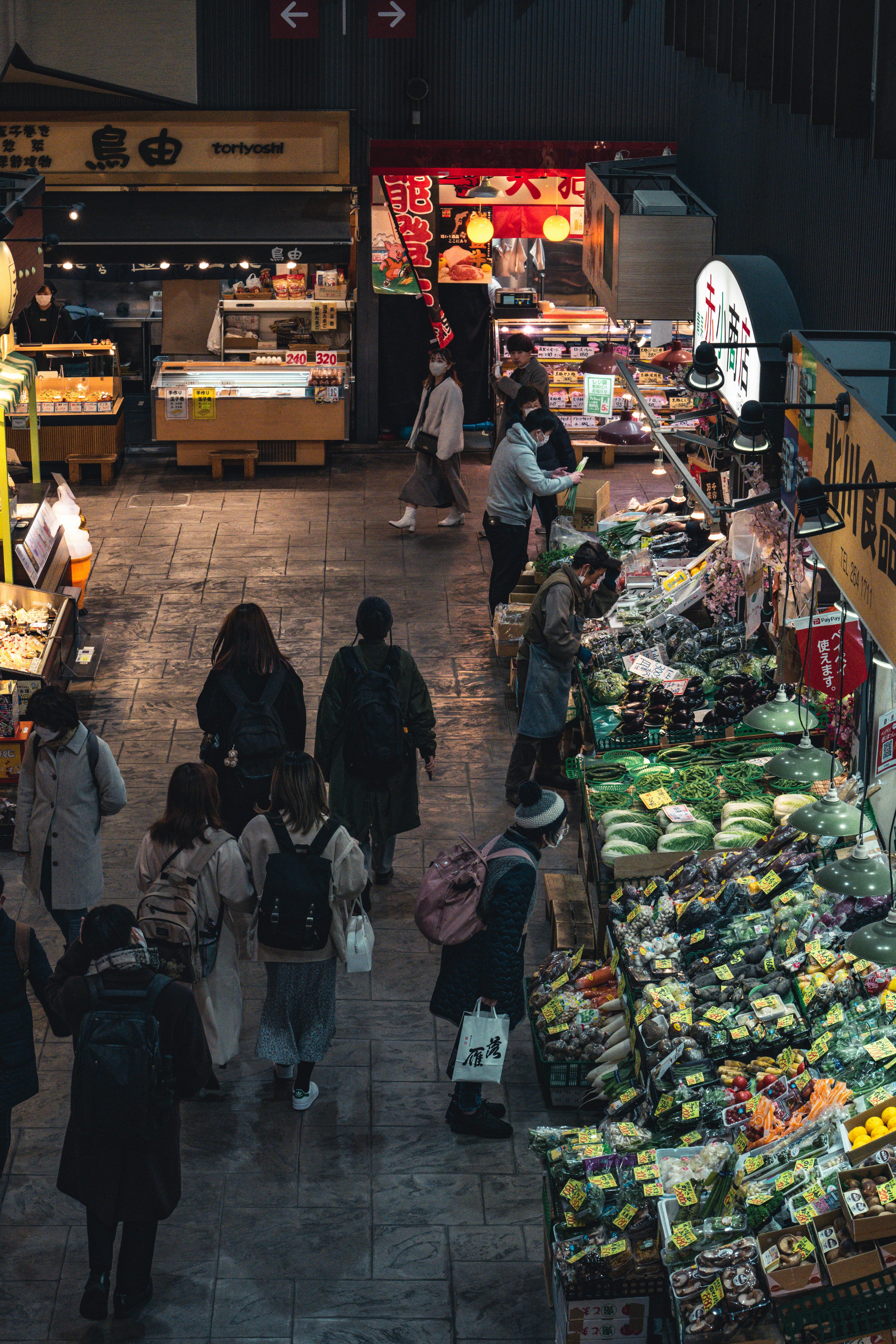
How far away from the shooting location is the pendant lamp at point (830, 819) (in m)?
5.75

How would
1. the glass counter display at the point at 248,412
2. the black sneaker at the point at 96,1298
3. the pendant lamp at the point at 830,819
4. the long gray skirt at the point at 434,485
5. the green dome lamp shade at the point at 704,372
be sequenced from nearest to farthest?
the black sneaker at the point at 96,1298 → the pendant lamp at the point at 830,819 → the green dome lamp shade at the point at 704,372 → the long gray skirt at the point at 434,485 → the glass counter display at the point at 248,412

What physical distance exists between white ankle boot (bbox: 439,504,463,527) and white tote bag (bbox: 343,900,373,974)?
9.08 m

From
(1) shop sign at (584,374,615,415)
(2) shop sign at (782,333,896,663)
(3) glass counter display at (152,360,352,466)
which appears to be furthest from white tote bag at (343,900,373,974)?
(3) glass counter display at (152,360,352,466)

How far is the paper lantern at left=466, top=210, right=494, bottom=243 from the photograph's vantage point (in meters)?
17.9

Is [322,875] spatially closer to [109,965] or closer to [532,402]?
[109,965]

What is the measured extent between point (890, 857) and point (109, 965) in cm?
263

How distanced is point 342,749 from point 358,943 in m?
1.80

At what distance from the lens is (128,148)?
17.1 m

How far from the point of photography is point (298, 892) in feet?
21.1

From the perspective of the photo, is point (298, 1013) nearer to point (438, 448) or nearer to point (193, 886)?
point (193, 886)

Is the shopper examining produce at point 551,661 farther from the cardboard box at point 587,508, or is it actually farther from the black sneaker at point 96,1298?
the black sneaker at point 96,1298

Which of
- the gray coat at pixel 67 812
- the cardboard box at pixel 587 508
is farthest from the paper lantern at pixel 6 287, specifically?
the cardboard box at pixel 587 508

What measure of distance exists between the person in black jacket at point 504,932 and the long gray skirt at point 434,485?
28.6ft

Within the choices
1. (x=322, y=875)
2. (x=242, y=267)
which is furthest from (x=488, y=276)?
(x=322, y=875)
